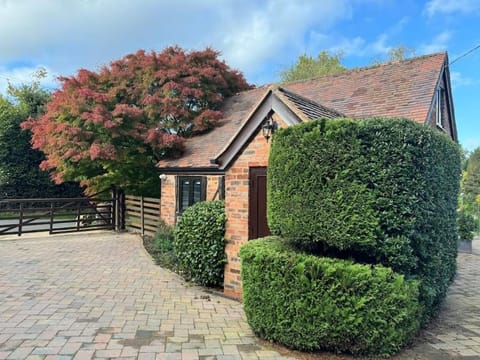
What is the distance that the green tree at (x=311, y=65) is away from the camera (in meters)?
28.2

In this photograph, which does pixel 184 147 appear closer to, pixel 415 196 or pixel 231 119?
pixel 231 119

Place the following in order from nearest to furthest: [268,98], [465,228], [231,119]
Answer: [268,98], [465,228], [231,119]

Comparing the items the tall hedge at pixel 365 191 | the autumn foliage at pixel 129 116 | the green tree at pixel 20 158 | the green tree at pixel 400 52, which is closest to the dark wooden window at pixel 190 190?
the autumn foliage at pixel 129 116

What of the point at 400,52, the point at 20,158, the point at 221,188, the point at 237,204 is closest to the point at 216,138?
the point at 221,188

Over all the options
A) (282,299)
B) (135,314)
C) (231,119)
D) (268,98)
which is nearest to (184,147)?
(231,119)

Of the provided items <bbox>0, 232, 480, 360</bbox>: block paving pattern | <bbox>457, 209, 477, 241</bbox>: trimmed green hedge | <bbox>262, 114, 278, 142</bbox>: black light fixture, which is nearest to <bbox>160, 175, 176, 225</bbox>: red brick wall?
<bbox>0, 232, 480, 360</bbox>: block paving pattern

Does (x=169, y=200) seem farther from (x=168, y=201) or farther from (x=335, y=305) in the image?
(x=335, y=305)

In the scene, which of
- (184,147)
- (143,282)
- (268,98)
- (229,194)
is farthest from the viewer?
(184,147)

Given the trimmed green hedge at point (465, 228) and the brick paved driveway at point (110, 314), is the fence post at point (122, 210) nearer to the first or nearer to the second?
the brick paved driveway at point (110, 314)

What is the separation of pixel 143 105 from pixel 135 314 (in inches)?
423

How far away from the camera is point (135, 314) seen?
525 centimetres

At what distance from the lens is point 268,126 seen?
6027mm

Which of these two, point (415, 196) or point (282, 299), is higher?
point (415, 196)

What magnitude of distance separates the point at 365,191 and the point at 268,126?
8.31 ft
